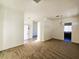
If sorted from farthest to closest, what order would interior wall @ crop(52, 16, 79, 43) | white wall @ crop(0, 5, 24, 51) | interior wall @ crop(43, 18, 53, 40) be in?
interior wall @ crop(43, 18, 53, 40)
interior wall @ crop(52, 16, 79, 43)
white wall @ crop(0, 5, 24, 51)

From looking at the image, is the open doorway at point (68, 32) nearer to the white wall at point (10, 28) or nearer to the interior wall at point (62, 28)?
the interior wall at point (62, 28)

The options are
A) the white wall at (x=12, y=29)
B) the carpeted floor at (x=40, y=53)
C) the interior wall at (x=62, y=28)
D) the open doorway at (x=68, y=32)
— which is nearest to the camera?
the carpeted floor at (x=40, y=53)

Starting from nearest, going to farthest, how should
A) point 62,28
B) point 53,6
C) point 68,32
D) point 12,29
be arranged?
point 53,6 → point 12,29 → point 68,32 → point 62,28

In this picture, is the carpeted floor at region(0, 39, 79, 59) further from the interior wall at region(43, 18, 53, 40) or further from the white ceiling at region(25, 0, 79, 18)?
the interior wall at region(43, 18, 53, 40)

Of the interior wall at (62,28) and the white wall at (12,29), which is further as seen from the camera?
the interior wall at (62,28)

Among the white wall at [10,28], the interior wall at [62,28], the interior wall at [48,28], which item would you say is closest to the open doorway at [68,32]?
the interior wall at [62,28]

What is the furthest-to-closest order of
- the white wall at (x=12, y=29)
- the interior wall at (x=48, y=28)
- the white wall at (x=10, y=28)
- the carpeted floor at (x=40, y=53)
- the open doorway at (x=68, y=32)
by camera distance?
the interior wall at (x=48, y=28) < the open doorway at (x=68, y=32) < the white wall at (x=12, y=29) < the white wall at (x=10, y=28) < the carpeted floor at (x=40, y=53)

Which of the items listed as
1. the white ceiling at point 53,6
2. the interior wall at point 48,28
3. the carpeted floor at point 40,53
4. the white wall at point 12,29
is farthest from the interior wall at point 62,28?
the white wall at point 12,29

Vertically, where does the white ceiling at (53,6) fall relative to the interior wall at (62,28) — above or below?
above

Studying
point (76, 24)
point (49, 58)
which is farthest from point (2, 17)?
point (76, 24)

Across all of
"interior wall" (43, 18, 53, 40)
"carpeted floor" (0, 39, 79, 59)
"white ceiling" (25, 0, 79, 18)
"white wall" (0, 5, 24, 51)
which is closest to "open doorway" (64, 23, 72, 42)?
"interior wall" (43, 18, 53, 40)

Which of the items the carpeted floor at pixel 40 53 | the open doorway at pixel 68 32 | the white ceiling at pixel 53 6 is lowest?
the carpeted floor at pixel 40 53

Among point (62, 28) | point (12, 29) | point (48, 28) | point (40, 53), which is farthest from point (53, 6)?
point (62, 28)

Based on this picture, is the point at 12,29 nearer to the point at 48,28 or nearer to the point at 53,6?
the point at 53,6
